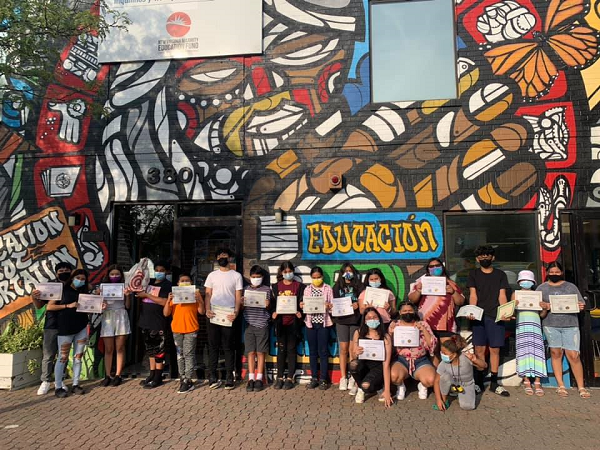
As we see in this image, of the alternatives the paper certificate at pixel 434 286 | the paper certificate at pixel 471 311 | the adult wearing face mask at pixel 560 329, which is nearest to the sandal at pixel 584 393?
the adult wearing face mask at pixel 560 329

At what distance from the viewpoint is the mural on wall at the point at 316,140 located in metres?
7.07

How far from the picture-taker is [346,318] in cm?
655

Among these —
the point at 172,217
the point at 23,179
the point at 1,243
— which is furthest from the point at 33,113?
the point at 172,217

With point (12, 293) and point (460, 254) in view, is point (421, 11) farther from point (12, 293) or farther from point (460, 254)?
point (12, 293)

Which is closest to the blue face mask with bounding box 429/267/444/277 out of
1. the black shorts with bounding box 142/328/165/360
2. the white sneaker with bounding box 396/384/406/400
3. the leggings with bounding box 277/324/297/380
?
the white sneaker with bounding box 396/384/406/400

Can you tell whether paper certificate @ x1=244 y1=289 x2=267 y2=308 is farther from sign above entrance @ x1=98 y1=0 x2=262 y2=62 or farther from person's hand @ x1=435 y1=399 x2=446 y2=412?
sign above entrance @ x1=98 y1=0 x2=262 y2=62

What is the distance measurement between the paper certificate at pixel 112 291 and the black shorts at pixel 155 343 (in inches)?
28.0

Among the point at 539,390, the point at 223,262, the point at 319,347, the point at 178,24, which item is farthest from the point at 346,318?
the point at 178,24

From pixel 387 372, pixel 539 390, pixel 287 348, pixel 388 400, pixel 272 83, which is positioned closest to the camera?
pixel 388 400

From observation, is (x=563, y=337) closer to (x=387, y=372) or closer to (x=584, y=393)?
(x=584, y=393)

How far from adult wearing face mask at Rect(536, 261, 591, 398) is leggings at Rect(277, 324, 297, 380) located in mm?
3733

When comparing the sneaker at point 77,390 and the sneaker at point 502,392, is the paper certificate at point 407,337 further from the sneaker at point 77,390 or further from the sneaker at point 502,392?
the sneaker at point 77,390

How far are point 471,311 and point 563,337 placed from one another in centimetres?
140

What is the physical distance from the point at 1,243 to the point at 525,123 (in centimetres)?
941
